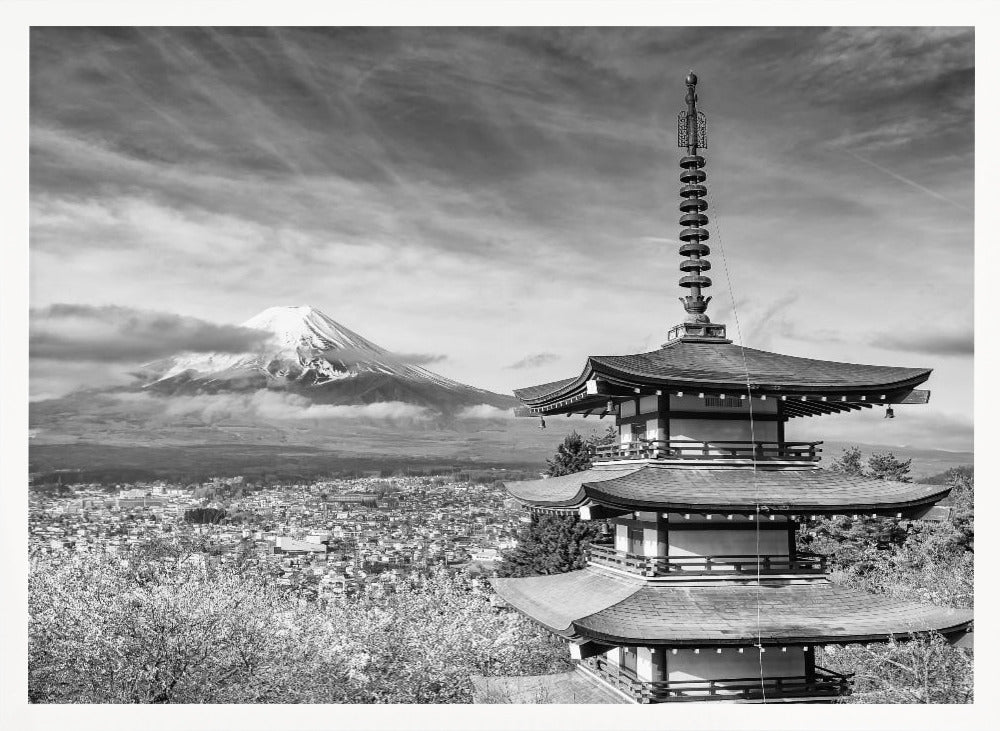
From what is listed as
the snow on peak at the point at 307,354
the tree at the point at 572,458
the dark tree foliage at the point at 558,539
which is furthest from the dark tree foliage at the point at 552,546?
Answer: the snow on peak at the point at 307,354

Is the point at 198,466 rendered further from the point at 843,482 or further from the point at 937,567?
the point at 843,482

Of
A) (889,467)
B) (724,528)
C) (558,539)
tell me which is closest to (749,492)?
(724,528)

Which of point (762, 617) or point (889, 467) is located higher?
point (762, 617)

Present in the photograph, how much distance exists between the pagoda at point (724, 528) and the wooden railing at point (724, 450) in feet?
0.04

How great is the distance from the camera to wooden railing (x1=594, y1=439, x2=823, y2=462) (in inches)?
339

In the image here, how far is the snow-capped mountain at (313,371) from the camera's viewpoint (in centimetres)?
3984

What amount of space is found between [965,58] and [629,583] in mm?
13464

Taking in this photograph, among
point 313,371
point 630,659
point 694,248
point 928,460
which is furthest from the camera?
point 313,371

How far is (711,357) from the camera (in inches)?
355

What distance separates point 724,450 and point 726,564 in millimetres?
1019

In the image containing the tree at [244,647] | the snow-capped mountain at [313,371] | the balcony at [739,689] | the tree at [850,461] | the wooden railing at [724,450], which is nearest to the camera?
the balcony at [739,689]

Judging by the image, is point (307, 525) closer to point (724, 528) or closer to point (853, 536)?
point (853, 536)

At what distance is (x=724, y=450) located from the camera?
28.4 feet
